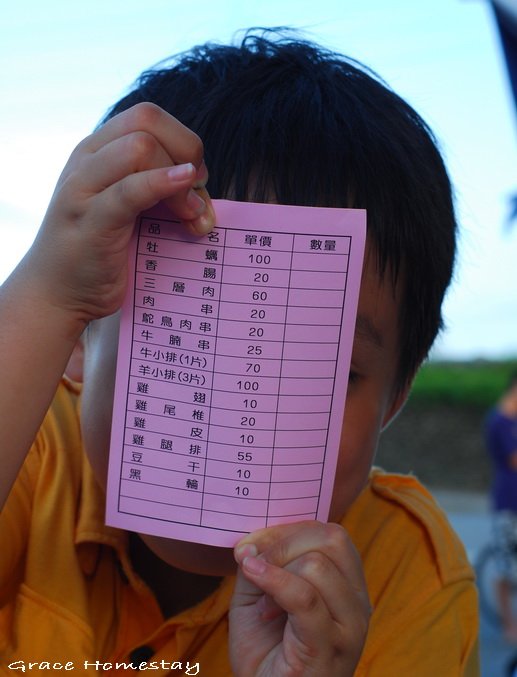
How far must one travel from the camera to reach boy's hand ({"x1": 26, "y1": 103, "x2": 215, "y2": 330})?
797mm

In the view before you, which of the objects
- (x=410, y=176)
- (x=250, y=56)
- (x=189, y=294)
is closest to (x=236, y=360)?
(x=189, y=294)

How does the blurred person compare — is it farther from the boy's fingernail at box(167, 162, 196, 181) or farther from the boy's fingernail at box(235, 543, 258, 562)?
the boy's fingernail at box(167, 162, 196, 181)

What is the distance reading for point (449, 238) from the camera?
3.84 ft

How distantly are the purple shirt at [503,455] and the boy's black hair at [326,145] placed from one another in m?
3.67

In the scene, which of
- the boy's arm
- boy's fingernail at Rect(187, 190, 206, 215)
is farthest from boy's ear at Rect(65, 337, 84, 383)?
boy's fingernail at Rect(187, 190, 206, 215)

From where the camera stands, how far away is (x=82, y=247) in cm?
83

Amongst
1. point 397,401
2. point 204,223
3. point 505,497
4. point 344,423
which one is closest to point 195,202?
point 204,223

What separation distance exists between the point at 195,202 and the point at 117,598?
0.61m

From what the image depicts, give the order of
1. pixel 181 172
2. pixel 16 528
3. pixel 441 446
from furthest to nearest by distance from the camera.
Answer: pixel 441 446 < pixel 16 528 < pixel 181 172

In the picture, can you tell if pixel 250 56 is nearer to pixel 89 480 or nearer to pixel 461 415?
pixel 89 480

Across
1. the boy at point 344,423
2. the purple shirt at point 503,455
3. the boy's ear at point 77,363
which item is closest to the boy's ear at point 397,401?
the boy at point 344,423

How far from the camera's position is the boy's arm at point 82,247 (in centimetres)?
80

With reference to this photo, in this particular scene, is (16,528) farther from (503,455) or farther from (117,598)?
(503,455)

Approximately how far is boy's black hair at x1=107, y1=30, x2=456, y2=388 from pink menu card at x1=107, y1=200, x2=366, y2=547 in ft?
0.46
